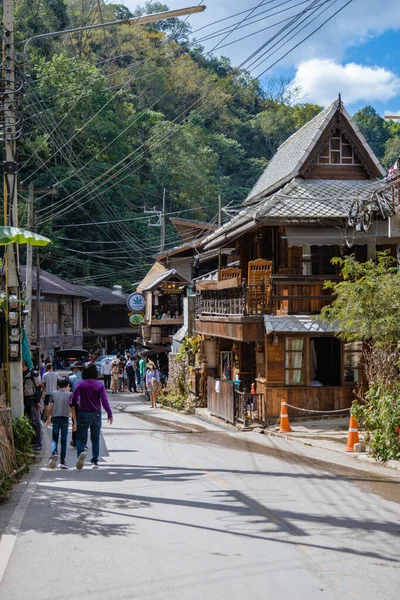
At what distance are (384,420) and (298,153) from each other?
15052 millimetres

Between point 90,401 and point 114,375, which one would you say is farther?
point 114,375

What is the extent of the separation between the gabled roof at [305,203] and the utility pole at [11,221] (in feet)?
28.2

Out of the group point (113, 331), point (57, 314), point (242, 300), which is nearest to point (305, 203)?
point (242, 300)

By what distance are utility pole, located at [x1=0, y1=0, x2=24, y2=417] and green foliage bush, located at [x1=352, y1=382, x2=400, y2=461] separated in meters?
7.19

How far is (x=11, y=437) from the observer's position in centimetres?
1189

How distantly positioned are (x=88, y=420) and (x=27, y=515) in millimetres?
3822

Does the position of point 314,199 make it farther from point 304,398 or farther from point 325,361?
point 304,398

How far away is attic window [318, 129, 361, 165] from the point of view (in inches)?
995

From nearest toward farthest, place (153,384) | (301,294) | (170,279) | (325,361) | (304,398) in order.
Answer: (304,398), (301,294), (325,361), (153,384), (170,279)

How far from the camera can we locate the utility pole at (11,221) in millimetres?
14594

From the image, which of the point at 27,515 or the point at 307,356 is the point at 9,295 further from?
the point at 307,356

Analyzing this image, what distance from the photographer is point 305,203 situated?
2267cm

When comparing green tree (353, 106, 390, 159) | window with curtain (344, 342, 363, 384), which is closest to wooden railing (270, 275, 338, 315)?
window with curtain (344, 342, 363, 384)

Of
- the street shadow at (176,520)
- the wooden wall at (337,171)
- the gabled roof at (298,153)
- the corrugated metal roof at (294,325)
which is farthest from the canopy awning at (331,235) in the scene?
the street shadow at (176,520)
